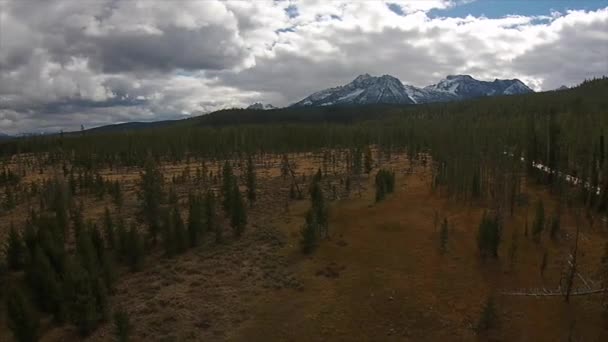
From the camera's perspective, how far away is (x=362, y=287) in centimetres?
2256

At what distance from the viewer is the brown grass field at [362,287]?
60.0 feet

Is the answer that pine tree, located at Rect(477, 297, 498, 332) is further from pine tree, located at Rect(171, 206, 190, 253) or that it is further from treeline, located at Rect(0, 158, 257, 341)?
pine tree, located at Rect(171, 206, 190, 253)

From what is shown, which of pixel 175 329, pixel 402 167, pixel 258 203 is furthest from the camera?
pixel 402 167

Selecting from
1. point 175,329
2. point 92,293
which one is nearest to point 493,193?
point 175,329

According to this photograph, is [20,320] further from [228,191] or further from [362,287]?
[228,191]

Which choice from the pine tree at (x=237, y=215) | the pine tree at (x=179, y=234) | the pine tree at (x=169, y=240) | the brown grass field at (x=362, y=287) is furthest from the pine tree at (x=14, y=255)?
the pine tree at (x=237, y=215)

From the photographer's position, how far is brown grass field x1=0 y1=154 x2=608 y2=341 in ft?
60.0

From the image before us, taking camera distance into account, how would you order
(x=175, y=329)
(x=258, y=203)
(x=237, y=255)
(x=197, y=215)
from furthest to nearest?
1. (x=258, y=203)
2. (x=197, y=215)
3. (x=237, y=255)
4. (x=175, y=329)

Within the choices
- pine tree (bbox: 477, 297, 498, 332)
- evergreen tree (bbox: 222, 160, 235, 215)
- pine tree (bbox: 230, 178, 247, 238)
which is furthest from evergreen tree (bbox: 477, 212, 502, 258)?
A: evergreen tree (bbox: 222, 160, 235, 215)

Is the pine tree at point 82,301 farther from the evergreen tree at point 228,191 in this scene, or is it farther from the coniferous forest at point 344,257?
the evergreen tree at point 228,191

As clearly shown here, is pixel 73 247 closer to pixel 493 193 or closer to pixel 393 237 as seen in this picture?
pixel 393 237

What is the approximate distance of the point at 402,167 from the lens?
64375 millimetres

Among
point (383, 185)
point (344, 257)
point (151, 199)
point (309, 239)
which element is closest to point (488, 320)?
point (344, 257)

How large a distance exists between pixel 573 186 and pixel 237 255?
100 feet
